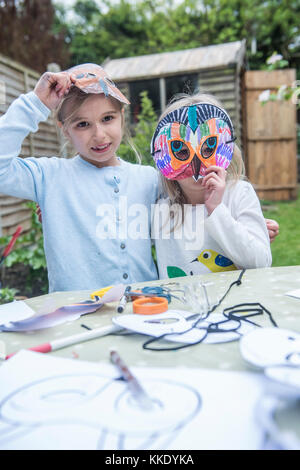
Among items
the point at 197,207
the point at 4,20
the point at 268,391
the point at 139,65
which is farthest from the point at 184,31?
the point at 268,391

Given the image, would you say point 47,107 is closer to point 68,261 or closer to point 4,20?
point 68,261

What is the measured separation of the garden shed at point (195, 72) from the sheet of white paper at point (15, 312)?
5.30 metres

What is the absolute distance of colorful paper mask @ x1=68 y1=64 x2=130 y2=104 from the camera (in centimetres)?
126

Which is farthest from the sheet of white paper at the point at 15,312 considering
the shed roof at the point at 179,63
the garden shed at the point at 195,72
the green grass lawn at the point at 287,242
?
the shed roof at the point at 179,63

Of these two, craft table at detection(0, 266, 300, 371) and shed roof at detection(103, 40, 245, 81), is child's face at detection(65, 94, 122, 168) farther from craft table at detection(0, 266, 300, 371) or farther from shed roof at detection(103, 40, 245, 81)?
shed roof at detection(103, 40, 245, 81)

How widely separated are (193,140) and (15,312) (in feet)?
2.42

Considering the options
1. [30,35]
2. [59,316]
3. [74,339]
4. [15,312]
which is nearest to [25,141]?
[15,312]

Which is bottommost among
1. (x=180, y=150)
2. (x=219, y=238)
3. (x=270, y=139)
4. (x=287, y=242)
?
(x=287, y=242)

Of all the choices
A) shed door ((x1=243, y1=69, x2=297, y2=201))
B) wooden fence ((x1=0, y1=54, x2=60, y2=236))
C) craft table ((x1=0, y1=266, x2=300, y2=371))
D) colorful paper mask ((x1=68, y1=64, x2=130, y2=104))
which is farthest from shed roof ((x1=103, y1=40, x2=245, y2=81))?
craft table ((x1=0, y1=266, x2=300, y2=371))

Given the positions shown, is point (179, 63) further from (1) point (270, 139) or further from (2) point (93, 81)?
(2) point (93, 81)

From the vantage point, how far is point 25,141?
396cm

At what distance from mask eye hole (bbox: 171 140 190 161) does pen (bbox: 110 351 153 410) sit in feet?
2.76

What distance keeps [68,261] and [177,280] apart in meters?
0.49

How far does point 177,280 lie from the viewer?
1.10 meters
